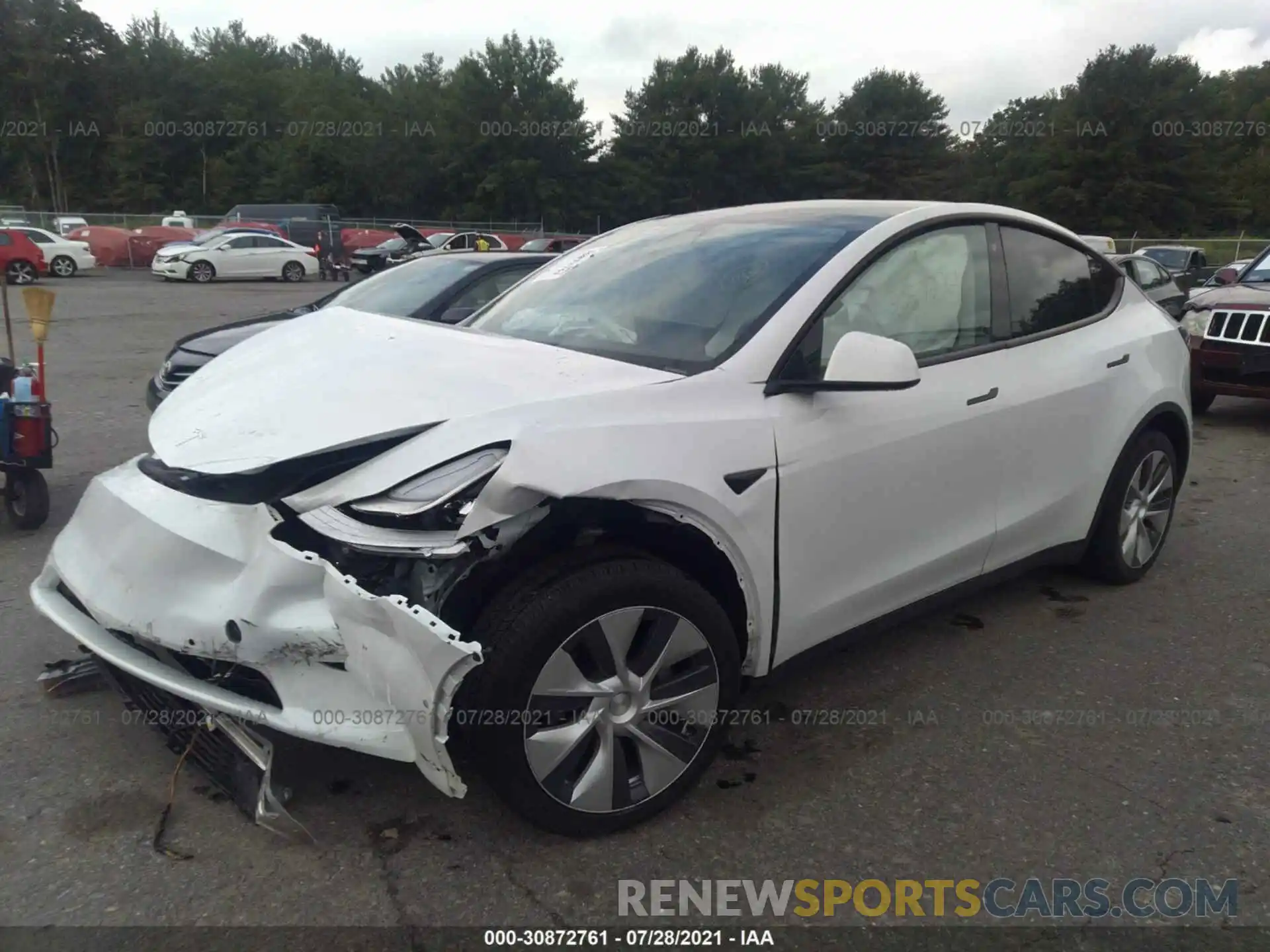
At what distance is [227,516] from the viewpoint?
8.10 ft

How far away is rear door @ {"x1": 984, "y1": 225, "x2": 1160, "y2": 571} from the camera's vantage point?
11.6 ft

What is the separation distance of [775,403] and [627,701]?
3.10 feet

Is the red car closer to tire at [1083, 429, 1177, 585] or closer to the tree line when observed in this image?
tire at [1083, 429, 1177, 585]

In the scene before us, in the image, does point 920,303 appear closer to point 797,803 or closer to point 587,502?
point 587,502

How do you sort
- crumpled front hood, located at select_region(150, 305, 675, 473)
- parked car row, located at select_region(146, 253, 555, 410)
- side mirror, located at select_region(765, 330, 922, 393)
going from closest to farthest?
crumpled front hood, located at select_region(150, 305, 675, 473), side mirror, located at select_region(765, 330, 922, 393), parked car row, located at select_region(146, 253, 555, 410)

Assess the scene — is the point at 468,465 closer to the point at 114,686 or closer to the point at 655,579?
the point at 655,579

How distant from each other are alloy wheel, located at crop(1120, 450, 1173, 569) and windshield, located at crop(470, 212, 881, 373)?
194 centimetres

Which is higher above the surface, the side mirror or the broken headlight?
the side mirror

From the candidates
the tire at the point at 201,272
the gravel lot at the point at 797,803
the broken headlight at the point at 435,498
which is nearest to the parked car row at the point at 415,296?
the gravel lot at the point at 797,803

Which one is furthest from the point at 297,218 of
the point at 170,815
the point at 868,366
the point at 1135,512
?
the point at 868,366

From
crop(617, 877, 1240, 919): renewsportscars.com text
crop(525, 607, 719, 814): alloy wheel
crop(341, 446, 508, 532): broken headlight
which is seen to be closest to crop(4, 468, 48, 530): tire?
crop(341, 446, 508, 532): broken headlight

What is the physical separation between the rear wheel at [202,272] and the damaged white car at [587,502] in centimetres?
2571

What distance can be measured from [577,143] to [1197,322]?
4998 cm

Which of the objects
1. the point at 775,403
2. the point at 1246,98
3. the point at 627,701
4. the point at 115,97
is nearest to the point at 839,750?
the point at 627,701
